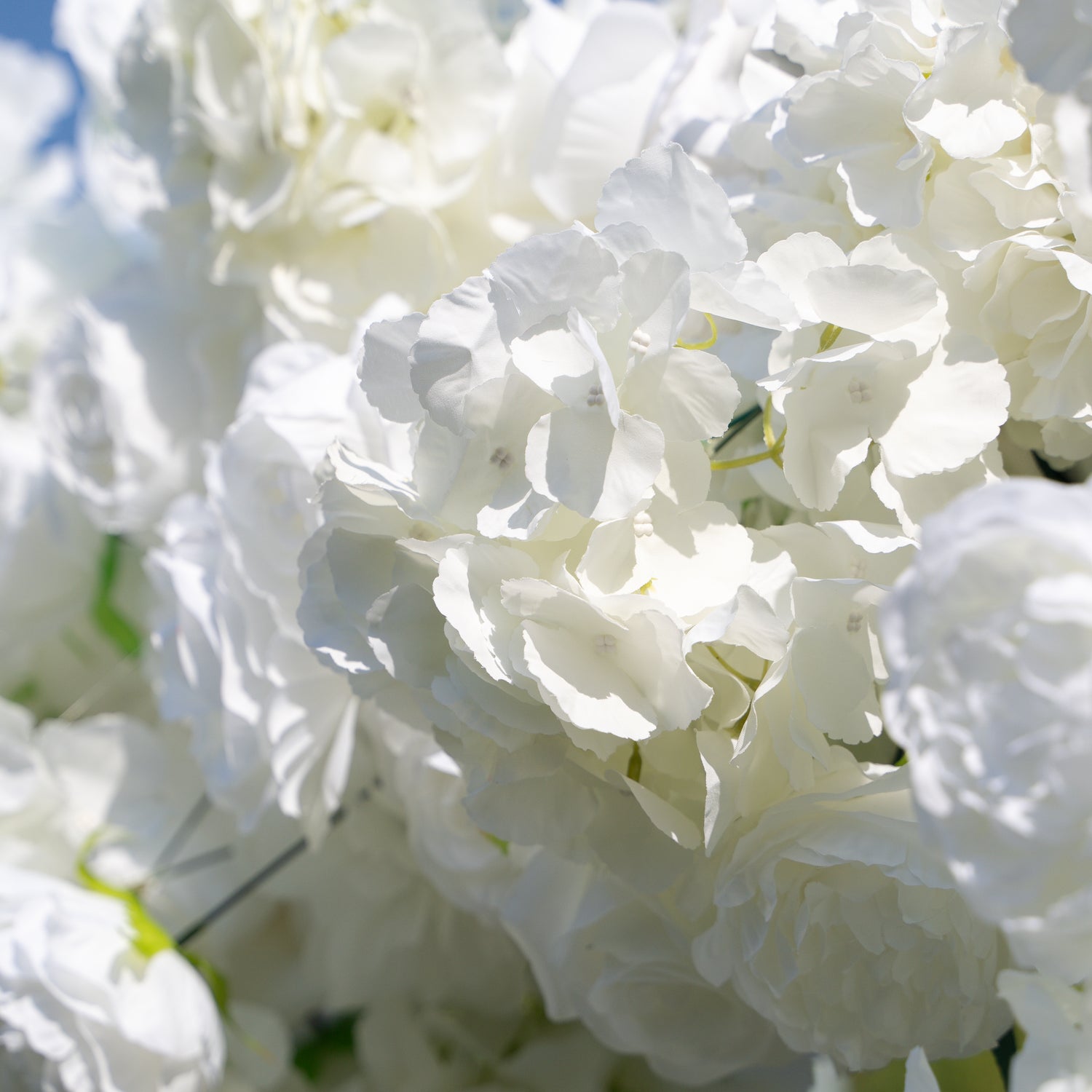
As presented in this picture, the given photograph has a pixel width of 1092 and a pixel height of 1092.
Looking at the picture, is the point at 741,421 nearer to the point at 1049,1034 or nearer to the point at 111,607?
the point at 1049,1034

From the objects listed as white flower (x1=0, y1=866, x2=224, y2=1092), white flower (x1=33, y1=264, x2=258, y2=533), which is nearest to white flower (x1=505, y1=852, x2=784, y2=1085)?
white flower (x1=0, y1=866, x2=224, y2=1092)

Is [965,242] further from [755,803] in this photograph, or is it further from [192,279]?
[192,279]

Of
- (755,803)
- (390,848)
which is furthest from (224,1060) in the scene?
(755,803)

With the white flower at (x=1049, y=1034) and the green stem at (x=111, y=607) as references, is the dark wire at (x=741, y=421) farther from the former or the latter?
the green stem at (x=111, y=607)

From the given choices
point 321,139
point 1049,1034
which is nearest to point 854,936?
point 1049,1034

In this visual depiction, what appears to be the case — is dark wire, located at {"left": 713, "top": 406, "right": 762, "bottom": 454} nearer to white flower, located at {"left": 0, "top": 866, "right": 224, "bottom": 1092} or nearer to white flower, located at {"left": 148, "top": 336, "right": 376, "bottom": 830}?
white flower, located at {"left": 148, "top": 336, "right": 376, "bottom": 830}

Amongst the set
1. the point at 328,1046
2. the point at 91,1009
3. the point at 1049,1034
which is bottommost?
the point at 328,1046

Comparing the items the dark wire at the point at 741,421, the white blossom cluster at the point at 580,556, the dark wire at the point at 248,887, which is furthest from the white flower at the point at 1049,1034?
the dark wire at the point at 248,887
